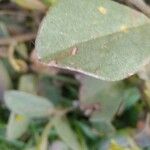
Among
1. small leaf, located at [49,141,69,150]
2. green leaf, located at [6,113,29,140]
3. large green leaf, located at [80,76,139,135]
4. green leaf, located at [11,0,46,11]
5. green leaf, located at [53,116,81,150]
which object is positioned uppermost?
green leaf, located at [11,0,46,11]

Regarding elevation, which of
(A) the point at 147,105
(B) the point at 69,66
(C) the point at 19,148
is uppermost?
(B) the point at 69,66

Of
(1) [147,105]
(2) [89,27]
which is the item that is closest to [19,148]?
(1) [147,105]

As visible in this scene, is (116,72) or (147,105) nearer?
(116,72)

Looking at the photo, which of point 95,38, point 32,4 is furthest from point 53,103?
point 95,38

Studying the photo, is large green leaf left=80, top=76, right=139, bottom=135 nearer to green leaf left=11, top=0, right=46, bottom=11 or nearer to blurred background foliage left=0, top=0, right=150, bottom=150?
blurred background foliage left=0, top=0, right=150, bottom=150

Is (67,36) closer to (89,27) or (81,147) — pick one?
(89,27)

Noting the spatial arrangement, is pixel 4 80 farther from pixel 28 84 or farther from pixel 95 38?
pixel 95 38

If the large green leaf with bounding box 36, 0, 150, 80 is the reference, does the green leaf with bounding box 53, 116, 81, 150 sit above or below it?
below

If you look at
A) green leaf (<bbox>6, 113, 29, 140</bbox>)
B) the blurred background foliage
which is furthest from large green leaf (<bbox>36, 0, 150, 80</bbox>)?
green leaf (<bbox>6, 113, 29, 140</bbox>)
